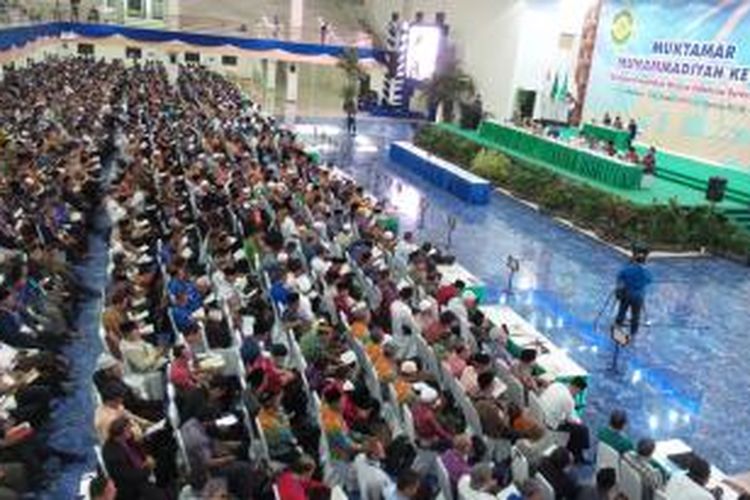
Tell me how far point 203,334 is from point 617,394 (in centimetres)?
490

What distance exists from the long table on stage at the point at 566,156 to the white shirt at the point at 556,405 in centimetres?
1210

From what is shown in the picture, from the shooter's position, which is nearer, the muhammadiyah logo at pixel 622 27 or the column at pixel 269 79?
the muhammadiyah logo at pixel 622 27

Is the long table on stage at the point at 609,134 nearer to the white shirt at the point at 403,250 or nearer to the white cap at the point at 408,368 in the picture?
the white shirt at the point at 403,250

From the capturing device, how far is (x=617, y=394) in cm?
970

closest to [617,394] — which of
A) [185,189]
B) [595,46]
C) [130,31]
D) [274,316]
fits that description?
[274,316]

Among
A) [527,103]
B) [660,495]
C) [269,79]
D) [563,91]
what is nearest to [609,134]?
[563,91]

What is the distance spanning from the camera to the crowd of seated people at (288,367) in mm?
6160

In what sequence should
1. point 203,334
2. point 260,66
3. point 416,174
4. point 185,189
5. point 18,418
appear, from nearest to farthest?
point 18,418, point 203,334, point 185,189, point 416,174, point 260,66

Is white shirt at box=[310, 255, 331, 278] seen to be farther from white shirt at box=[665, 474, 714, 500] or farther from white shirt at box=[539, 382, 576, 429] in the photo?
white shirt at box=[665, 474, 714, 500]

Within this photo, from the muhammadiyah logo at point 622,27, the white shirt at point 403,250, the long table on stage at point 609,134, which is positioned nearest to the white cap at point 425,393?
the white shirt at point 403,250

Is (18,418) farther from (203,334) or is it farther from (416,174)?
(416,174)

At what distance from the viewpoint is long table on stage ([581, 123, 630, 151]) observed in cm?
2277

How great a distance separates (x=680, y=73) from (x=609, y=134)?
96.6 inches

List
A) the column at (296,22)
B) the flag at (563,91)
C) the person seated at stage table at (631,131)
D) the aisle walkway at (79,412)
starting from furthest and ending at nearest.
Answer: the column at (296,22), the flag at (563,91), the person seated at stage table at (631,131), the aisle walkway at (79,412)
